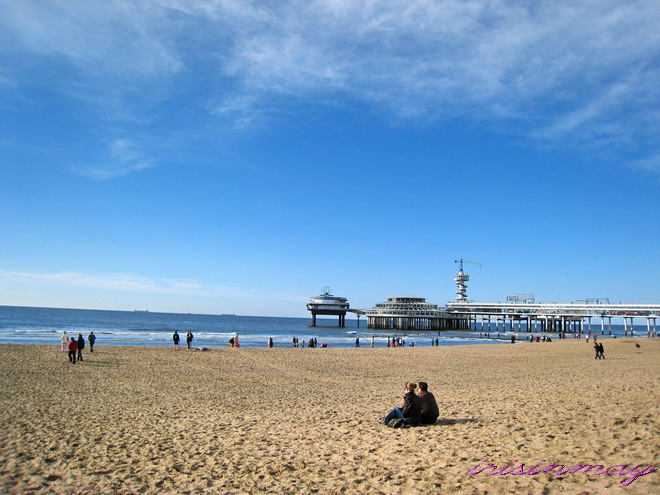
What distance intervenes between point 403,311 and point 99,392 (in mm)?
83751

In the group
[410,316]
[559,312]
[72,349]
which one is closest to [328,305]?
[410,316]

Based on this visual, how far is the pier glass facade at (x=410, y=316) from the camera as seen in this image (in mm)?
92938

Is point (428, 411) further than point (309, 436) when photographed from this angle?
Yes

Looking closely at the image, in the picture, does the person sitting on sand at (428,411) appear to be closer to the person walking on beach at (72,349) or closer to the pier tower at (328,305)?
the person walking on beach at (72,349)

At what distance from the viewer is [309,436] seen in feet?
26.4

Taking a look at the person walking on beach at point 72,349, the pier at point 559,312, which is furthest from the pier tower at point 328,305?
the person walking on beach at point 72,349

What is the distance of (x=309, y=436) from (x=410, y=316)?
283 feet

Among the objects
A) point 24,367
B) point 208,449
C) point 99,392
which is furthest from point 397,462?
point 24,367

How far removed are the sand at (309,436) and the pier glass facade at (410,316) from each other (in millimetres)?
78438

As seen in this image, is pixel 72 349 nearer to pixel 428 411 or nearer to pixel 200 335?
pixel 428 411

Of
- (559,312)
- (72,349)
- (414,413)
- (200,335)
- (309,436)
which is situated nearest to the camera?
(309,436)

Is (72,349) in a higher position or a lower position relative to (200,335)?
higher

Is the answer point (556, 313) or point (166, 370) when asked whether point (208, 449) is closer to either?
A: point (166, 370)

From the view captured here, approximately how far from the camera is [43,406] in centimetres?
1092
